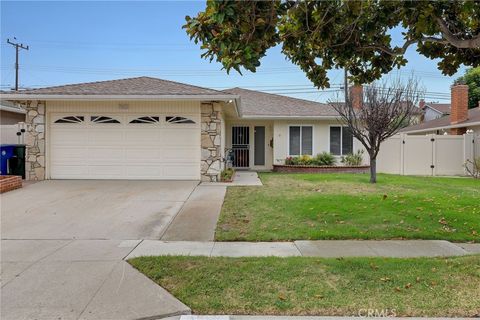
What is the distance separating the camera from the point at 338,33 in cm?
610

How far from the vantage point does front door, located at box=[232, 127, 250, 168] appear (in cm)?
1866

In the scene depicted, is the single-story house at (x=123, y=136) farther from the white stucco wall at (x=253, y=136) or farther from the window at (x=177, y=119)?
the white stucco wall at (x=253, y=136)

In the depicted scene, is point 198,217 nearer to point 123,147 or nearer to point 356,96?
point 123,147

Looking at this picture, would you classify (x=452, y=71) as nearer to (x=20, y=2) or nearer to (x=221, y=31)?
(x=221, y=31)

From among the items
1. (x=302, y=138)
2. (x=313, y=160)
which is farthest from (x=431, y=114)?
(x=313, y=160)

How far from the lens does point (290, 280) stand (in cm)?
430

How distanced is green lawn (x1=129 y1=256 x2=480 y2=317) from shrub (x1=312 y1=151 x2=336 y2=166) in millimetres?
12479

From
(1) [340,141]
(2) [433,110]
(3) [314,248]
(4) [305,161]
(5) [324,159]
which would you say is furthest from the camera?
(2) [433,110]

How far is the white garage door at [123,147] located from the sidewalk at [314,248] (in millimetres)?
6884

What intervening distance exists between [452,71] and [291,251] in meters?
→ 4.43

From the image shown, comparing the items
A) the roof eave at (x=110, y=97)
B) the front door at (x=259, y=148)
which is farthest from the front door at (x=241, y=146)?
the roof eave at (x=110, y=97)

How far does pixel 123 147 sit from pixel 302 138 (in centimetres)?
918

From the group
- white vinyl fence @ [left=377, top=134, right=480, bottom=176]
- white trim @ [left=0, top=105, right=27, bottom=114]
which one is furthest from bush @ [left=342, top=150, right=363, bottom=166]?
white trim @ [left=0, top=105, right=27, bottom=114]

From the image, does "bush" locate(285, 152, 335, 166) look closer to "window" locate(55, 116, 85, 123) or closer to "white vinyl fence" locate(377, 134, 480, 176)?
"white vinyl fence" locate(377, 134, 480, 176)
